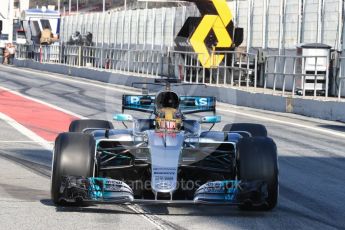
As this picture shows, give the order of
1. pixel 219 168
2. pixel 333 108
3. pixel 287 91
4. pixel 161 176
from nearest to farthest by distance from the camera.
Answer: pixel 161 176
pixel 219 168
pixel 333 108
pixel 287 91

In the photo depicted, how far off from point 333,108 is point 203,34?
46.0 ft

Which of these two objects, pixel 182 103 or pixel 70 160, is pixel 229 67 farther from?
pixel 70 160

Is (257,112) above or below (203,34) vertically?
below

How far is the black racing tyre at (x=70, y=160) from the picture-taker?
31.7ft

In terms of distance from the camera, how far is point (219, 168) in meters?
10.2

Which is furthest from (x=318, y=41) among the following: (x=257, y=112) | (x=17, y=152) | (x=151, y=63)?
(x=17, y=152)

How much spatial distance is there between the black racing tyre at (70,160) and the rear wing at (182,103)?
5.85 feet

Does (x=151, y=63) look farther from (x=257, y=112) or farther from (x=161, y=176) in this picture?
(x=161, y=176)

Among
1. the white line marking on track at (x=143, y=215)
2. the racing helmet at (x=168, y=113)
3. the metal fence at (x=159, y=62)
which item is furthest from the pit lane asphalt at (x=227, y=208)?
the metal fence at (x=159, y=62)

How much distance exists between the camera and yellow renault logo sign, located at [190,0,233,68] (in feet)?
129

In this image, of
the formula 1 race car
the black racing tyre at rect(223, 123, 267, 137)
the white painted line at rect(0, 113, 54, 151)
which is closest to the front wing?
the formula 1 race car

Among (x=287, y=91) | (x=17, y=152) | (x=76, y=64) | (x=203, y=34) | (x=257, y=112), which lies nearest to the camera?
(x=17, y=152)

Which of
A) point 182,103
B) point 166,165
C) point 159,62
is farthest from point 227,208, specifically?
point 159,62

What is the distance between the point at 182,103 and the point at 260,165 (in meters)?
2.11
